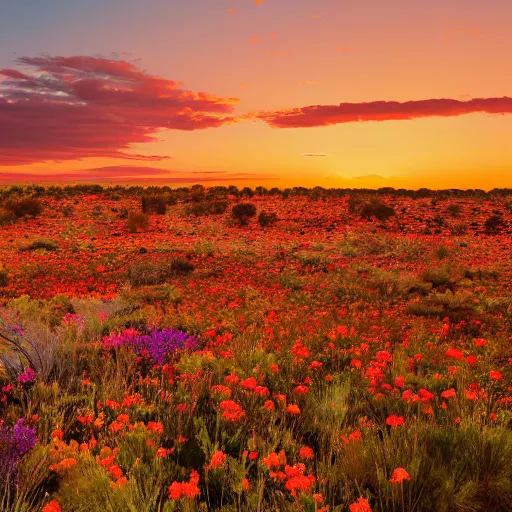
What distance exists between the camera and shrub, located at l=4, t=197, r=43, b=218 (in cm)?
3344

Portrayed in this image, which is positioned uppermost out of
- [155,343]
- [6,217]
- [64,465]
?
[6,217]

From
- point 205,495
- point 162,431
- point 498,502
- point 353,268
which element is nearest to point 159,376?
point 162,431

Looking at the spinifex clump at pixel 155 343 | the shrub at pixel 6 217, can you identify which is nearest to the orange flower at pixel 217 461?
the spinifex clump at pixel 155 343

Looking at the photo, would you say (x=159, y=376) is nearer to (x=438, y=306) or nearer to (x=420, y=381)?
(x=420, y=381)

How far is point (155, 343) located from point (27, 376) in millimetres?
1668

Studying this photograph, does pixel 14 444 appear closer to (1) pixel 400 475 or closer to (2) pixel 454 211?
(1) pixel 400 475

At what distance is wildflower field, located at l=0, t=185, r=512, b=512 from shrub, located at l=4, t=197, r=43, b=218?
21016 mm

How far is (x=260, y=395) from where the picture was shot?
4.36 metres

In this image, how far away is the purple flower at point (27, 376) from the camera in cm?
465

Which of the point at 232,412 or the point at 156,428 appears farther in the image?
the point at 232,412

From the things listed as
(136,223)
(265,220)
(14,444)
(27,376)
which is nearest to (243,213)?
(265,220)

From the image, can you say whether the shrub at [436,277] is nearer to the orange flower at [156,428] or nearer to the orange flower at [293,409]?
the orange flower at [293,409]

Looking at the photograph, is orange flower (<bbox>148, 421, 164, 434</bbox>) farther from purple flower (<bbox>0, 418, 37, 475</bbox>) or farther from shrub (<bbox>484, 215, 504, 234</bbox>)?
shrub (<bbox>484, 215, 504, 234</bbox>)

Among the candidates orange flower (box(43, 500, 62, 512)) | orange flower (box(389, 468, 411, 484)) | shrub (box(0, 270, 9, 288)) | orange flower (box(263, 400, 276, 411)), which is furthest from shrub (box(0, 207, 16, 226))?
orange flower (box(389, 468, 411, 484))
